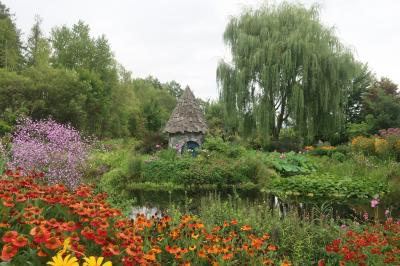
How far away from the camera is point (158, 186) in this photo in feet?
41.6

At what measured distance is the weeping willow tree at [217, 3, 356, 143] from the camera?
19078mm

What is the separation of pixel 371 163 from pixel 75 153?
10228 mm

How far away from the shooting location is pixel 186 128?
1812cm

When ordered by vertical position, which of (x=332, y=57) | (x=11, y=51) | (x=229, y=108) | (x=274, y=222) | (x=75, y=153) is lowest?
(x=274, y=222)

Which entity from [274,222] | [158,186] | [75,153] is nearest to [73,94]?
[158,186]

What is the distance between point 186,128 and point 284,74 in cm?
527

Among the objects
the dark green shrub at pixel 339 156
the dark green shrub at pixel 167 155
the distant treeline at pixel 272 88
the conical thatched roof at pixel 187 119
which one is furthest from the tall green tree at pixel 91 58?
the dark green shrub at pixel 339 156

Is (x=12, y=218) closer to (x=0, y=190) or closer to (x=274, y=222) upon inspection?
(x=0, y=190)

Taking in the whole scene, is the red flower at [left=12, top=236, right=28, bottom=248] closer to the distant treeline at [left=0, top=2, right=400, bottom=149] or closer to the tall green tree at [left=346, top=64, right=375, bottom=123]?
the distant treeline at [left=0, top=2, right=400, bottom=149]

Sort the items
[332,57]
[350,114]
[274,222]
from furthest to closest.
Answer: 1. [350,114]
2. [332,57]
3. [274,222]

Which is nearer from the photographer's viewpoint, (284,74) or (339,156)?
(339,156)

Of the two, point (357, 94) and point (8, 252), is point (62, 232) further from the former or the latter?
point (357, 94)

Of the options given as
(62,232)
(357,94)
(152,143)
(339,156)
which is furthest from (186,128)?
(62,232)

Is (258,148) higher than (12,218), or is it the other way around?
(258,148)
